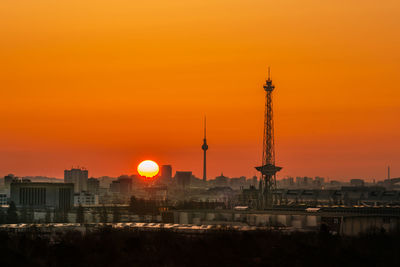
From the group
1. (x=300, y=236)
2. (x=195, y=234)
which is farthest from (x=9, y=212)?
(x=300, y=236)

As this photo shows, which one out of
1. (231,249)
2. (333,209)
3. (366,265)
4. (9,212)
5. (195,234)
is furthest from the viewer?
(9,212)

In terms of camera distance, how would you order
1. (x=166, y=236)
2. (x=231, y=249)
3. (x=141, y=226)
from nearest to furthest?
1. (x=231, y=249)
2. (x=166, y=236)
3. (x=141, y=226)

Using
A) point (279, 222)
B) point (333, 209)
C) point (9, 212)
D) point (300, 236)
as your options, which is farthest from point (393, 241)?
point (9, 212)

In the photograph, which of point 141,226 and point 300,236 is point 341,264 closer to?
point 300,236

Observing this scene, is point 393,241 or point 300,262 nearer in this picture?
point 300,262

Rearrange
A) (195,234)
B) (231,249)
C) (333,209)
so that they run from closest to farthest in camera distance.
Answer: (231,249)
(195,234)
(333,209)

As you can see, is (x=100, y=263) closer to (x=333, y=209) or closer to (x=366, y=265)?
(x=366, y=265)
